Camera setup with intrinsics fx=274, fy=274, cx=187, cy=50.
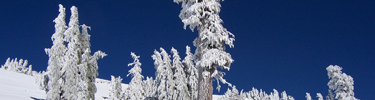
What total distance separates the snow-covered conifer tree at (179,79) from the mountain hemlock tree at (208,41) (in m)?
21.0

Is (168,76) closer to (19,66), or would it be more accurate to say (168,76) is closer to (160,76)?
(160,76)

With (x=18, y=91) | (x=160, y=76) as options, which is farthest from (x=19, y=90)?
(x=160, y=76)

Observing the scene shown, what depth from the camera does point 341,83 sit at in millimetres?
41969

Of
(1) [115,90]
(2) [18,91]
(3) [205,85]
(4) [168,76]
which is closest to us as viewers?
(3) [205,85]

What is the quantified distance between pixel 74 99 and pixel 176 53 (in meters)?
13.6

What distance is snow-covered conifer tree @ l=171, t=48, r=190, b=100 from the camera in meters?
32.4

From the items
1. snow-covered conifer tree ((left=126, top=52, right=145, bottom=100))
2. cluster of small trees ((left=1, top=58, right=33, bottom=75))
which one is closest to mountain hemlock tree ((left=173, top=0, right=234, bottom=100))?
snow-covered conifer tree ((left=126, top=52, right=145, bottom=100))

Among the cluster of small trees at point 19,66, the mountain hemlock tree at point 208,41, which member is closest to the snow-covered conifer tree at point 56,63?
the mountain hemlock tree at point 208,41

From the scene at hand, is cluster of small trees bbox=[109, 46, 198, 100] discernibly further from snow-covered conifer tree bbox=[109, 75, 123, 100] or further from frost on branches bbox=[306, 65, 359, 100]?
frost on branches bbox=[306, 65, 359, 100]

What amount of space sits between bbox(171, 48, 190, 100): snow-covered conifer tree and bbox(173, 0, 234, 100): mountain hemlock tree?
2103 cm

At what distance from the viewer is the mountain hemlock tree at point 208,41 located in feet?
34.9

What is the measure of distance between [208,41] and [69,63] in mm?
16575

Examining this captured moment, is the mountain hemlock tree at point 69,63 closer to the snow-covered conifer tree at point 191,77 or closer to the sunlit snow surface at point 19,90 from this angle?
the snow-covered conifer tree at point 191,77

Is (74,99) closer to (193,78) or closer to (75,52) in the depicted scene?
(75,52)
